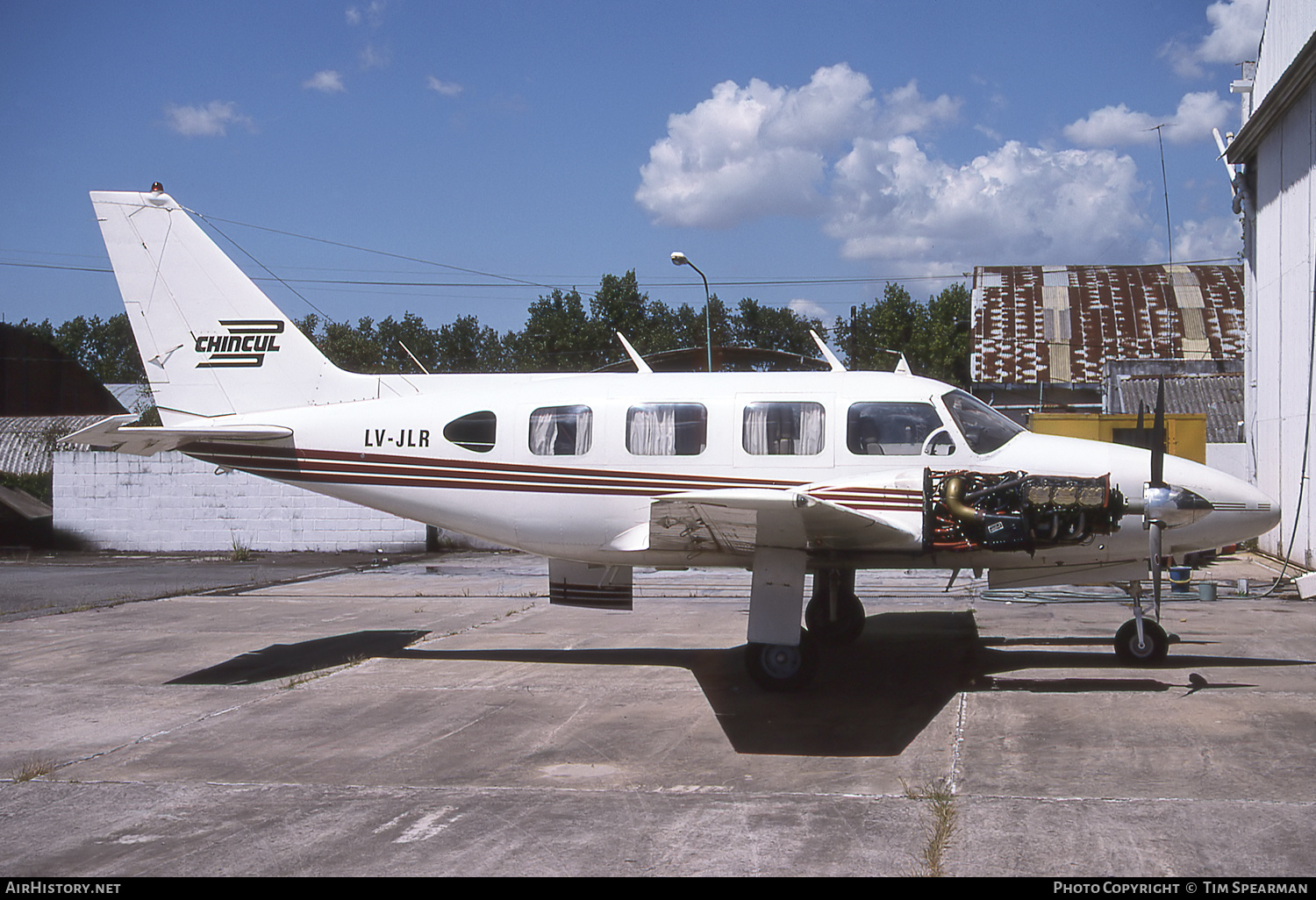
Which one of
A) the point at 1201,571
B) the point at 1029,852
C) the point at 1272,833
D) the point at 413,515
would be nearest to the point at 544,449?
the point at 413,515

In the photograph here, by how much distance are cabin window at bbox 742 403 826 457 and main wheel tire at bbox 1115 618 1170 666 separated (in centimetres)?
356

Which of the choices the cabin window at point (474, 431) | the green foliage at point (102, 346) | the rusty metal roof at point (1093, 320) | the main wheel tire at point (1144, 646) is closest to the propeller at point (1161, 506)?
the main wheel tire at point (1144, 646)

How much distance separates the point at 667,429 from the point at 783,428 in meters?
1.13

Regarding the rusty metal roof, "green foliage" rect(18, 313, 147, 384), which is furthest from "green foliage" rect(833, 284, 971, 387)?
"green foliage" rect(18, 313, 147, 384)

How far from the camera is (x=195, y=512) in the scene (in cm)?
2386

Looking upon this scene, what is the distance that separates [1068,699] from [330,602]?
1099cm

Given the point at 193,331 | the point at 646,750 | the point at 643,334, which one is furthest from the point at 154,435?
the point at 643,334

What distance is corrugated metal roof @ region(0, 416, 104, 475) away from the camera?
29617 millimetres

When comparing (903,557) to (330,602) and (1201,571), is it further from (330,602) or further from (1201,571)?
(1201,571)

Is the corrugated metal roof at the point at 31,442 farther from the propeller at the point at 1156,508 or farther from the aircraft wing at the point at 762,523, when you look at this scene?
the propeller at the point at 1156,508

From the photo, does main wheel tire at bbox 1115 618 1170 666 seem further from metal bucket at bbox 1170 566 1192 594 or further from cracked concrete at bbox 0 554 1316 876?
metal bucket at bbox 1170 566 1192 594

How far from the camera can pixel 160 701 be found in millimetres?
8977

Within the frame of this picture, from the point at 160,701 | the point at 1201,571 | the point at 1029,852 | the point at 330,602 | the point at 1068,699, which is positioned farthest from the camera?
the point at 1201,571
